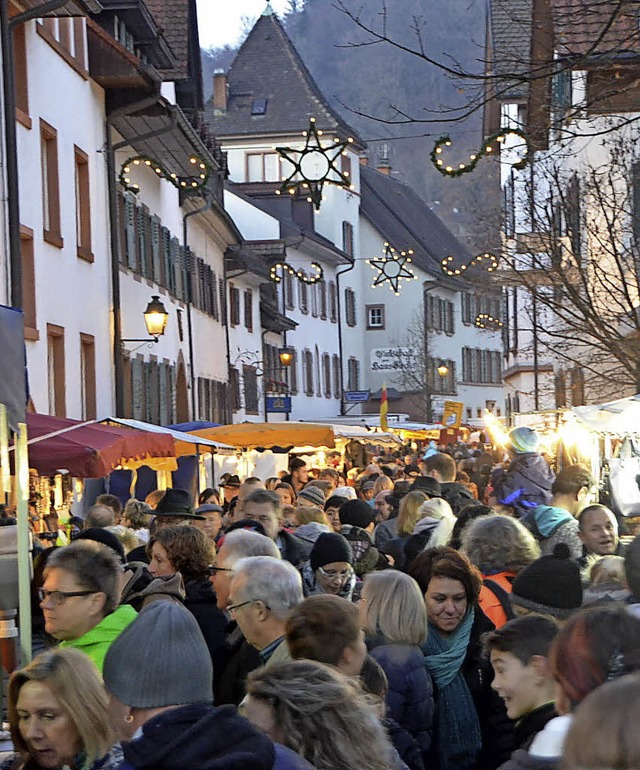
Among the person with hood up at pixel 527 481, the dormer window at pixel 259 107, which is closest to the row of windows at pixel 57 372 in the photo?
the person with hood up at pixel 527 481

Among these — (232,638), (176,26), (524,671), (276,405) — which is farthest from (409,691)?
(276,405)

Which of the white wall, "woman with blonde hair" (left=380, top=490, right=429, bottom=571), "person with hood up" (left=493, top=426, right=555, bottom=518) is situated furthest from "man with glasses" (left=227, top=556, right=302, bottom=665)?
the white wall

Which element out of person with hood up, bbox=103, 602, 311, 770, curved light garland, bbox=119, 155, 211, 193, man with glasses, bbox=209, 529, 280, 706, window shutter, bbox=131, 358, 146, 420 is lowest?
man with glasses, bbox=209, 529, 280, 706

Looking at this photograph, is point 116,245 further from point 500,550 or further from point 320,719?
point 320,719

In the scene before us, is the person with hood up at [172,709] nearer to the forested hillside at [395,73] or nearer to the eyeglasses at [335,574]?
the eyeglasses at [335,574]

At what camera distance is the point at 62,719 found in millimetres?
4891

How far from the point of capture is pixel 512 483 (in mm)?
16906

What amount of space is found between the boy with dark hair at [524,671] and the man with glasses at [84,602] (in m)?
1.56

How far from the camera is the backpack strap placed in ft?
25.9

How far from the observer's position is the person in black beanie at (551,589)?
23.0ft

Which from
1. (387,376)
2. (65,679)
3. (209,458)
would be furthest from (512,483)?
(387,376)

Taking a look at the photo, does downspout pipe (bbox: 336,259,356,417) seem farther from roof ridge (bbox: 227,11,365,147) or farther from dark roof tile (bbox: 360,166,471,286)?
roof ridge (bbox: 227,11,365,147)

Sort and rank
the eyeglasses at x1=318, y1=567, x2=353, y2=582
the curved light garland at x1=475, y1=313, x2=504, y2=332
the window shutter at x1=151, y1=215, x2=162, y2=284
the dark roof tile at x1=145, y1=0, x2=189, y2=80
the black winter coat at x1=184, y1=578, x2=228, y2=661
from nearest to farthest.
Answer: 1. the black winter coat at x1=184, y1=578, x2=228, y2=661
2. the eyeglasses at x1=318, y1=567, x2=353, y2=582
3. the window shutter at x1=151, y1=215, x2=162, y2=284
4. the dark roof tile at x1=145, y1=0, x2=189, y2=80
5. the curved light garland at x1=475, y1=313, x2=504, y2=332

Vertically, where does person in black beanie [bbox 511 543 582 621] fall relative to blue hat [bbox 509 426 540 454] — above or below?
above
